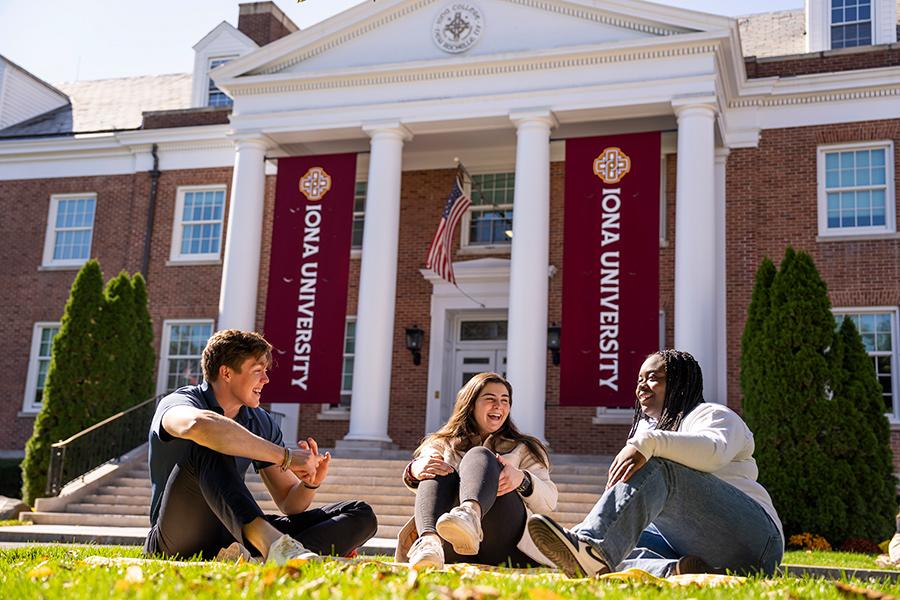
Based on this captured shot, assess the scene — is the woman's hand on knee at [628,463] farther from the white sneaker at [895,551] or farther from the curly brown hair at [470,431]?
the white sneaker at [895,551]

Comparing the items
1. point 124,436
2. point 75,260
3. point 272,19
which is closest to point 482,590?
point 124,436

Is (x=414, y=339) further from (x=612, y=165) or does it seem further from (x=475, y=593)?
(x=475, y=593)

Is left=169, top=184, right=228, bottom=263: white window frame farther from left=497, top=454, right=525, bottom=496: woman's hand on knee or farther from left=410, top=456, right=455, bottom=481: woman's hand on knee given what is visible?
left=497, top=454, right=525, bottom=496: woman's hand on knee

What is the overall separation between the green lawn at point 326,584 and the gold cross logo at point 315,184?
14514 mm

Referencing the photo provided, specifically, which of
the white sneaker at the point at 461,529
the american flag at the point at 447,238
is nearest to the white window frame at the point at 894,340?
the american flag at the point at 447,238

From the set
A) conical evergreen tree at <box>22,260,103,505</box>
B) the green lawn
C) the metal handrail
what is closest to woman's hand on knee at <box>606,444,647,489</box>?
the green lawn

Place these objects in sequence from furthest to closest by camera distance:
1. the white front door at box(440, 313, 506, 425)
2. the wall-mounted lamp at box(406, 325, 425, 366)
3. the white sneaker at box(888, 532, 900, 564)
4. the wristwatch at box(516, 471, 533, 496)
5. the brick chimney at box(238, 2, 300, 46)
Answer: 1. the brick chimney at box(238, 2, 300, 46)
2. the white front door at box(440, 313, 506, 425)
3. the wall-mounted lamp at box(406, 325, 425, 366)
4. the white sneaker at box(888, 532, 900, 564)
5. the wristwatch at box(516, 471, 533, 496)

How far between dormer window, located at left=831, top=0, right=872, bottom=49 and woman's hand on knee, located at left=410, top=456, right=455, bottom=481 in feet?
57.1

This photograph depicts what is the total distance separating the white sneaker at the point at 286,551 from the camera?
14.4 feet

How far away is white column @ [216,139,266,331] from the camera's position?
61.1 ft

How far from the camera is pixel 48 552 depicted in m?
6.06

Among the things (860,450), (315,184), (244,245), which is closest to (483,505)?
(860,450)

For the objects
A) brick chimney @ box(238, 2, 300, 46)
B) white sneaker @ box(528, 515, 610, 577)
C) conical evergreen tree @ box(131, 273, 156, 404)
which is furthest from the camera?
brick chimney @ box(238, 2, 300, 46)

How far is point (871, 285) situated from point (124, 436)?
13335mm
